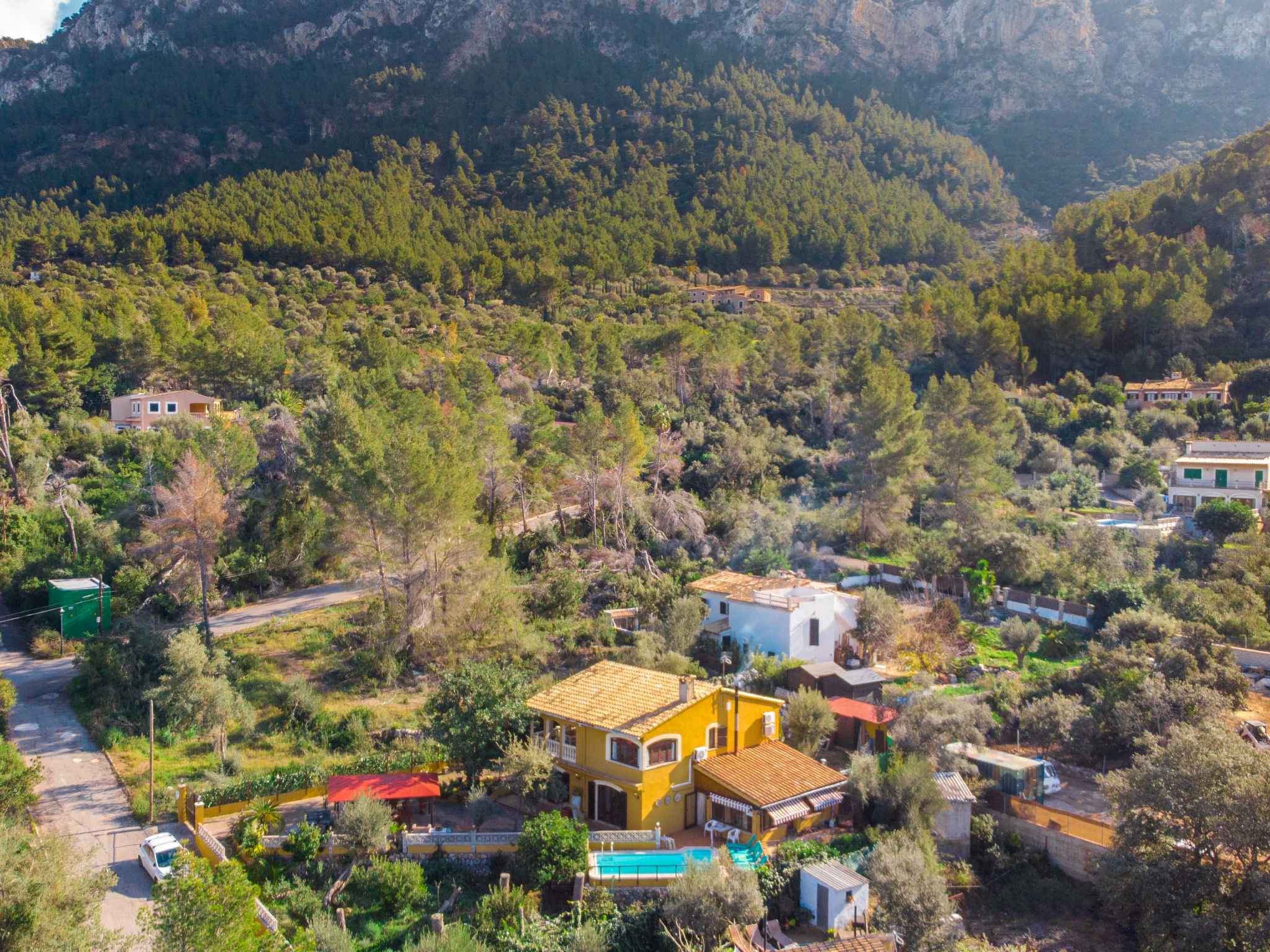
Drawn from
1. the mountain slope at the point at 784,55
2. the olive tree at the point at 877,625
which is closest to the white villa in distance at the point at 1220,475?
the olive tree at the point at 877,625

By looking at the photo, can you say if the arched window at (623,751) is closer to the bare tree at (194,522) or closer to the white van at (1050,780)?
the white van at (1050,780)

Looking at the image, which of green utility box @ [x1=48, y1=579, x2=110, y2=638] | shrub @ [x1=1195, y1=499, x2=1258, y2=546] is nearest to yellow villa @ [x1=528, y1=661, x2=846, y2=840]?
green utility box @ [x1=48, y1=579, x2=110, y2=638]

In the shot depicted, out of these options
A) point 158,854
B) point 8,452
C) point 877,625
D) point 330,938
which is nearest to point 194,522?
point 158,854

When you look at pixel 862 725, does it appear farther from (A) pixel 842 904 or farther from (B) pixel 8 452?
(B) pixel 8 452

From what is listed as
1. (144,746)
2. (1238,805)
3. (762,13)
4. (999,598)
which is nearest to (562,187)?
(762,13)

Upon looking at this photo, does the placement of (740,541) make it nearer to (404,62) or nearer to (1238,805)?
(1238,805)

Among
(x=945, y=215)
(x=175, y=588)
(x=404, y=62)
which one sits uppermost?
(x=404, y=62)
